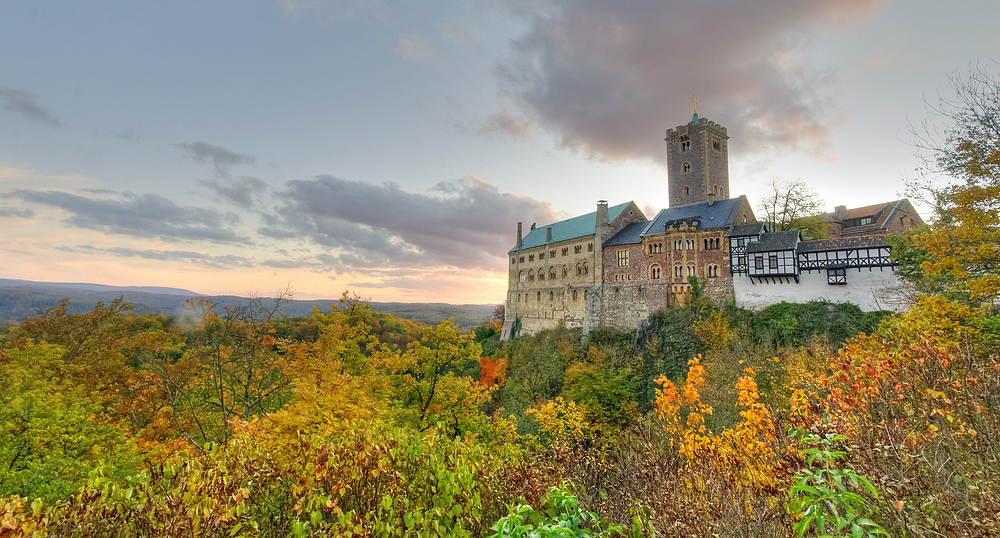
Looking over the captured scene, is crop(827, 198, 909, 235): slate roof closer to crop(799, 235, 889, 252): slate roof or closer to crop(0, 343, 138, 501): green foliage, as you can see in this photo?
crop(799, 235, 889, 252): slate roof

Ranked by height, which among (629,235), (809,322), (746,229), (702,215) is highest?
(702,215)

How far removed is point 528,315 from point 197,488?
4525 cm

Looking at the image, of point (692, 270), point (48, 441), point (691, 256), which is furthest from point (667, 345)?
point (48, 441)

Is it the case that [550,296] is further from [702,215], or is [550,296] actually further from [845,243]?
[845,243]

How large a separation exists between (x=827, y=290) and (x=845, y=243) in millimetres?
3306

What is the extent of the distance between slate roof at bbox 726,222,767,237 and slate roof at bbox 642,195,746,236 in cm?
71

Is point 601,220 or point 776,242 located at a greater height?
point 601,220

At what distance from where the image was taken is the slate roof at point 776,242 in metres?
30.2

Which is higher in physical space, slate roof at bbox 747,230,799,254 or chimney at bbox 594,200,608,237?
chimney at bbox 594,200,608,237

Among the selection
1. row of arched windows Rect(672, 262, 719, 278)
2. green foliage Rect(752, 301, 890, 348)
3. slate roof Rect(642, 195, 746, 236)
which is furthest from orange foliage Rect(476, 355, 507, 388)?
green foliage Rect(752, 301, 890, 348)

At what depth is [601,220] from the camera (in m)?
42.7

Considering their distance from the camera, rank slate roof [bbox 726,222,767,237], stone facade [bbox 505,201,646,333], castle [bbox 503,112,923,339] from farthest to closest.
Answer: stone facade [bbox 505,201,646,333], slate roof [bbox 726,222,767,237], castle [bbox 503,112,923,339]

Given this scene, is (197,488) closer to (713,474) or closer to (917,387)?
(713,474)

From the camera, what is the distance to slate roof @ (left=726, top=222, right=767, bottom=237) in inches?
1248
